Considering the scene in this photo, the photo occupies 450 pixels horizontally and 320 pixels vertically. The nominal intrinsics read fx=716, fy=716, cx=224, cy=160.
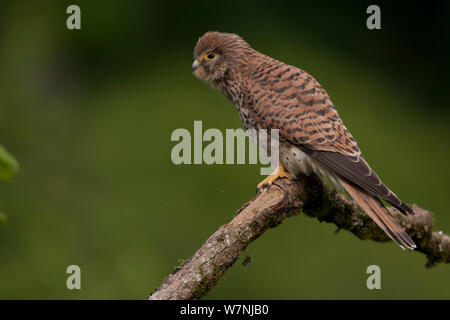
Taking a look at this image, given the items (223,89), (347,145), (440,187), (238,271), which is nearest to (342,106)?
(440,187)

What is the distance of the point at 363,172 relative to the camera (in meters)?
3.27

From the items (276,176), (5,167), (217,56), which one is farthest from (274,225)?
(5,167)

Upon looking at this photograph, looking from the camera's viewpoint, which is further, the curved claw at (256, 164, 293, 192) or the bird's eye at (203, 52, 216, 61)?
the bird's eye at (203, 52, 216, 61)

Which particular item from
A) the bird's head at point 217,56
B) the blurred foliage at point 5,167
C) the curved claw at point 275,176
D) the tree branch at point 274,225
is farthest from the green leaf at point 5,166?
the bird's head at point 217,56

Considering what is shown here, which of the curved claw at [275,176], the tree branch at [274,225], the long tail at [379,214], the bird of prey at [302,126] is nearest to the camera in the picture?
the tree branch at [274,225]

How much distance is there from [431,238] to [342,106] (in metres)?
2.68

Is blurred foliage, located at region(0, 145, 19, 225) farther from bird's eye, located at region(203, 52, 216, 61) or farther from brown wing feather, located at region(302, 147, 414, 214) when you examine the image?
bird's eye, located at region(203, 52, 216, 61)

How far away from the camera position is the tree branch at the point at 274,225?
262 cm

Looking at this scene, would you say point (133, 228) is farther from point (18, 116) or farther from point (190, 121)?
point (18, 116)

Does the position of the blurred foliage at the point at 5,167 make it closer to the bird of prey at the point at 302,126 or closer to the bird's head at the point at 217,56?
the bird of prey at the point at 302,126

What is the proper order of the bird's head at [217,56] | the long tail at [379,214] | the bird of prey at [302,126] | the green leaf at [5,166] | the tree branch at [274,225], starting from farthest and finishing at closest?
the bird's head at [217,56], the bird of prey at [302,126], the long tail at [379,214], the tree branch at [274,225], the green leaf at [5,166]

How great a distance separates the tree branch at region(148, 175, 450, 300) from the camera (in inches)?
103

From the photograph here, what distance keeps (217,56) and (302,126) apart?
80 centimetres

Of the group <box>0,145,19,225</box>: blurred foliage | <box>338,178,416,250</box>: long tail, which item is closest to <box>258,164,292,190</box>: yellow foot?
<box>338,178,416,250</box>: long tail
